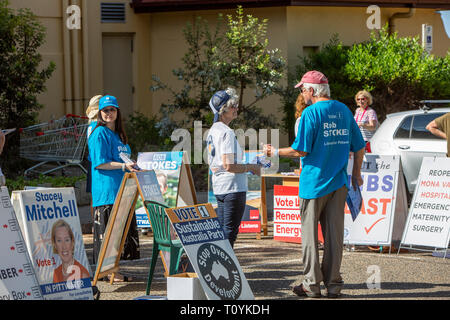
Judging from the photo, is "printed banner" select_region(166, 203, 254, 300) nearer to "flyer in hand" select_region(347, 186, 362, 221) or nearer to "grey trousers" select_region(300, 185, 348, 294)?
"grey trousers" select_region(300, 185, 348, 294)

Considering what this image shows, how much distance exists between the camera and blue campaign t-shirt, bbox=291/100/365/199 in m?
7.07

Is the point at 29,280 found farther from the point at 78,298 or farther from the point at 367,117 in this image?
the point at 367,117

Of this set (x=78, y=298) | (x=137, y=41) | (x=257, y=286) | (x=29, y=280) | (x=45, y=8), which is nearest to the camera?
(x=29, y=280)

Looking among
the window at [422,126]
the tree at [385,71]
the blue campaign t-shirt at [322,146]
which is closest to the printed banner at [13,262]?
the blue campaign t-shirt at [322,146]

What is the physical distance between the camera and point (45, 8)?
17.7m

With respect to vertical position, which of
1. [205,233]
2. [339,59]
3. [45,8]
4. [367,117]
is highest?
[45,8]

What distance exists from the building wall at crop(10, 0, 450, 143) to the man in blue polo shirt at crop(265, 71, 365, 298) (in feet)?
36.6

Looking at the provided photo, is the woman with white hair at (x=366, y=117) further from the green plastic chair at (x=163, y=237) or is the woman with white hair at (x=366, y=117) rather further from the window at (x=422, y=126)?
the green plastic chair at (x=163, y=237)

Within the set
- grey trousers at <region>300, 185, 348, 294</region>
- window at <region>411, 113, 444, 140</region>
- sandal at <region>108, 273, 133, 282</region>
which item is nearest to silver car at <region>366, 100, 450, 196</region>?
window at <region>411, 113, 444, 140</region>

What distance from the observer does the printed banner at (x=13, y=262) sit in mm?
5824

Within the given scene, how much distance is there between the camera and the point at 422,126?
12.3 m

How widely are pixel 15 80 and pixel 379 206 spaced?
25.7 ft

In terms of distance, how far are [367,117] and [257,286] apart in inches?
268
